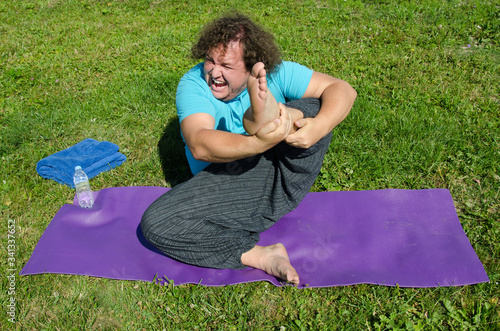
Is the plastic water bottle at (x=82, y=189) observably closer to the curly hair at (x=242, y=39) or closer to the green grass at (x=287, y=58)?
the green grass at (x=287, y=58)

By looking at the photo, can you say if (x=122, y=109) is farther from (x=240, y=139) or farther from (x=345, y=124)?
(x=240, y=139)

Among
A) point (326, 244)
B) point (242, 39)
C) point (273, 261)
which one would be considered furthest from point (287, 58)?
point (273, 261)

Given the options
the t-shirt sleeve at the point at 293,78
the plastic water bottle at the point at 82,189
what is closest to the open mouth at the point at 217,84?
the t-shirt sleeve at the point at 293,78

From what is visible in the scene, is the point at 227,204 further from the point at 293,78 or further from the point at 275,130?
the point at 293,78

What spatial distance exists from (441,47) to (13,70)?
16.6 ft

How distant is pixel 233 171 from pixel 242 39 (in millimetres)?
826

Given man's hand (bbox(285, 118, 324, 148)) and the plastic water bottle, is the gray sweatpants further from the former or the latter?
the plastic water bottle

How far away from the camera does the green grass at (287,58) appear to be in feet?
7.96

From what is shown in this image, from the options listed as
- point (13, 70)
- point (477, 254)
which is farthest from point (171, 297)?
point (13, 70)

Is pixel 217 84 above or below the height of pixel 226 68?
below

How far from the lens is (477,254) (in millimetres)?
2691

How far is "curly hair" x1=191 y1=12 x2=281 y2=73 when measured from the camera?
2.55m

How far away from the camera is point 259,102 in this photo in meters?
1.85

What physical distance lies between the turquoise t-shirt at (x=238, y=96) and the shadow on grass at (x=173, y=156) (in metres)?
0.60
